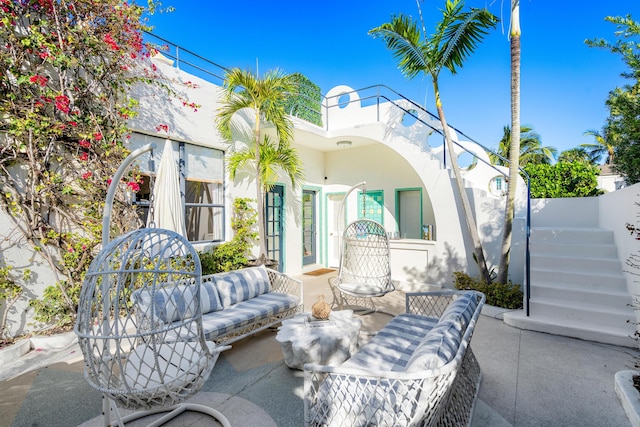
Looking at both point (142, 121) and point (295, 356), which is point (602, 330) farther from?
point (142, 121)

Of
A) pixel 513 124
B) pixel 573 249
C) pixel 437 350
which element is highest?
pixel 513 124

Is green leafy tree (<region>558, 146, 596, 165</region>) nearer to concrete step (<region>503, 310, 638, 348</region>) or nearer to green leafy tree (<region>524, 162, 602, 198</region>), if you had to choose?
green leafy tree (<region>524, 162, 602, 198</region>)

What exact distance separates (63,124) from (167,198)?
1.81 metres

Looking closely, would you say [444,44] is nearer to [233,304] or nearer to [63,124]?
[233,304]

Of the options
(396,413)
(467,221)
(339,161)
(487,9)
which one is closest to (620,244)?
(467,221)

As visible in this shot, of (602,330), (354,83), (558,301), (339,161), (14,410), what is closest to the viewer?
(14,410)

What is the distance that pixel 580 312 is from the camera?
426 centimetres

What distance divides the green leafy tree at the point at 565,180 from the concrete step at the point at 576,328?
13.0 ft

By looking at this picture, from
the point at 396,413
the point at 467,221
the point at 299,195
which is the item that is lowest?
the point at 396,413

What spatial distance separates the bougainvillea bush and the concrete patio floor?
1.24 metres

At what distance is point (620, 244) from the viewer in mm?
4656

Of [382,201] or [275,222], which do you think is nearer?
[275,222]

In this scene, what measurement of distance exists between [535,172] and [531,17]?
3787 millimetres

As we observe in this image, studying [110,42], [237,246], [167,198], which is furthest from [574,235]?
[110,42]
